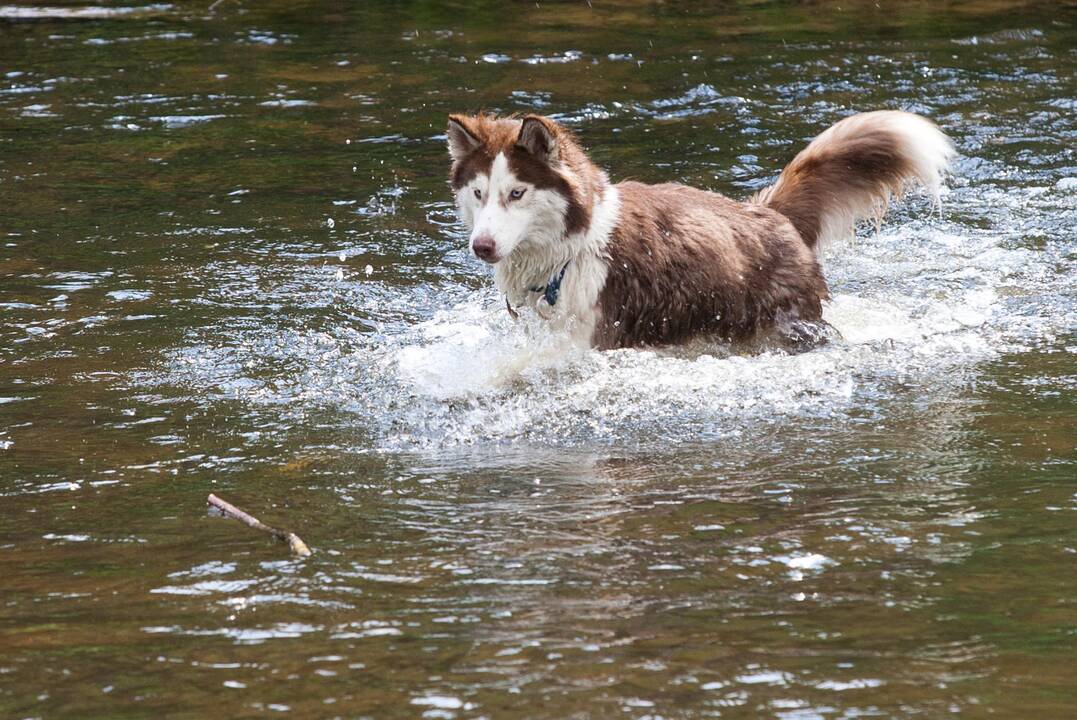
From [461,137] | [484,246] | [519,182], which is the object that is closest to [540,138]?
[519,182]

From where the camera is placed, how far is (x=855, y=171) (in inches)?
320

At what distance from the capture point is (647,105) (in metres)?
13.1

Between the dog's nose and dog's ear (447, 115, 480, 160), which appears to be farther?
dog's ear (447, 115, 480, 160)

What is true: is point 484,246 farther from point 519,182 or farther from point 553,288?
point 553,288

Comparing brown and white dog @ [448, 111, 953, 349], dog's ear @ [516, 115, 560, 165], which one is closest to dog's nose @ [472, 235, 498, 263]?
brown and white dog @ [448, 111, 953, 349]

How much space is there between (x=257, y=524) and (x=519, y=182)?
258cm

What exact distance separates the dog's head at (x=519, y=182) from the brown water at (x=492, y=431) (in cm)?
63

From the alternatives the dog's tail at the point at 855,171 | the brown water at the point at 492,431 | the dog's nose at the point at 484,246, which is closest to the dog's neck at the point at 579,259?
the brown water at the point at 492,431

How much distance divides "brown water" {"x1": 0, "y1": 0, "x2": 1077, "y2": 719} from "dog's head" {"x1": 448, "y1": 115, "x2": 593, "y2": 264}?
2.07 feet

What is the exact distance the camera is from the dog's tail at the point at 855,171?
26.5ft

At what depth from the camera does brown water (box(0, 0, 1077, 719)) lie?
13.5 feet

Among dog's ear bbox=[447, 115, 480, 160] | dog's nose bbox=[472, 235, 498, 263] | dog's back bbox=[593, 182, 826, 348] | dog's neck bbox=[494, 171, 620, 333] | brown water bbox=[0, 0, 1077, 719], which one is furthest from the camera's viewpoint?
dog's back bbox=[593, 182, 826, 348]

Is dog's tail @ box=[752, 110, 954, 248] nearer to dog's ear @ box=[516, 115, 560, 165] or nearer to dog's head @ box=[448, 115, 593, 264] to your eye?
dog's head @ box=[448, 115, 593, 264]

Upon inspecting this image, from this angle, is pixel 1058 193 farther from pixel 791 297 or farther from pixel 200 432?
pixel 200 432
